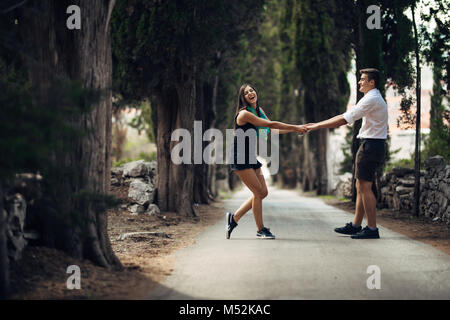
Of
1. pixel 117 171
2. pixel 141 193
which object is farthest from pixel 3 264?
pixel 117 171

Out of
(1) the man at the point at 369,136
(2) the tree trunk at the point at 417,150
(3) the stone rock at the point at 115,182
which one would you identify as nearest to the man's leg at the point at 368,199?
(1) the man at the point at 369,136

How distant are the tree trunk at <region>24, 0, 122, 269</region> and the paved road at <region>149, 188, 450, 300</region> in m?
1.05

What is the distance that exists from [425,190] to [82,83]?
10.00 metres

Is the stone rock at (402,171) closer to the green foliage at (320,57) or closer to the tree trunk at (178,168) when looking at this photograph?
the tree trunk at (178,168)

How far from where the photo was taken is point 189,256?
23.9ft

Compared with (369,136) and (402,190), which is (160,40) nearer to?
(369,136)

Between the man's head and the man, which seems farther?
the man's head

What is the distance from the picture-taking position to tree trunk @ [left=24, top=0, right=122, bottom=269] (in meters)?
5.87

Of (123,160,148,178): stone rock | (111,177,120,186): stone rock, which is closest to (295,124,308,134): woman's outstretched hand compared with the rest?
(111,177,120,186): stone rock

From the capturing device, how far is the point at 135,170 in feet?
53.2

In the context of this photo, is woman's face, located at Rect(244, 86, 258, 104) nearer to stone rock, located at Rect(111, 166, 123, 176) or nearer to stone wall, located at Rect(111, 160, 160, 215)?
stone wall, located at Rect(111, 160, 160, 215)
